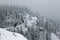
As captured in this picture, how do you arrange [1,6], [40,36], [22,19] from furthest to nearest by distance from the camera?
[1,6], [22,19], [40,36]

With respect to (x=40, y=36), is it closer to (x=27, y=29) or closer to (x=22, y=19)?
(x=27, y=29)

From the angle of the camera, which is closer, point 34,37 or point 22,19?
point 34,37

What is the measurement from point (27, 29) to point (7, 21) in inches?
364

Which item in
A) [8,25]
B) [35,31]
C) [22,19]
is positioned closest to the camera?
[35,31]

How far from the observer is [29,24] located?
4603 cm

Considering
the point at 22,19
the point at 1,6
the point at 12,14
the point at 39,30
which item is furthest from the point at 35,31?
the point at 1,6

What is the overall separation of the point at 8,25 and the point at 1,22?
255 centimetres

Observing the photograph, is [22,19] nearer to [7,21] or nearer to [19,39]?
[7,21]

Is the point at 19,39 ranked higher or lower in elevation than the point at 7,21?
higher

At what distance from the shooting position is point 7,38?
11.4 meters

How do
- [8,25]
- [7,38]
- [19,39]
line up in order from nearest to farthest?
[7,38], [19,39], [8,25]

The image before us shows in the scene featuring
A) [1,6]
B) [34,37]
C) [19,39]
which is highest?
[19,39]

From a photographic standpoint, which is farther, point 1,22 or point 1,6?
point 1,6

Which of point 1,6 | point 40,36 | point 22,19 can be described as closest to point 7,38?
point 40,36
